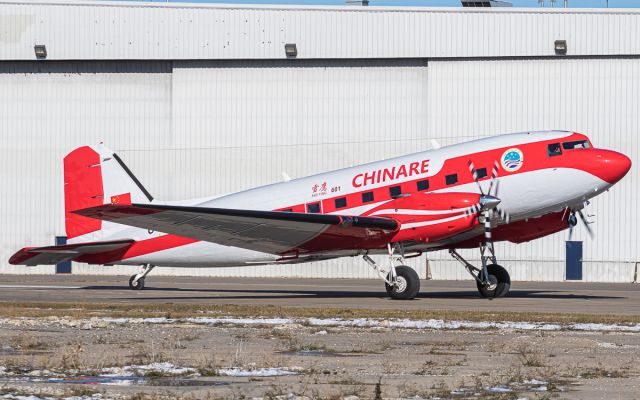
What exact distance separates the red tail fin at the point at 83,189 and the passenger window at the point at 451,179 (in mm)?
11047

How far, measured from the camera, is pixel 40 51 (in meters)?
52.9

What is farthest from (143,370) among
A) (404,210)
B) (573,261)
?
(573,261)

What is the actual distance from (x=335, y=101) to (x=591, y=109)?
12501 mm

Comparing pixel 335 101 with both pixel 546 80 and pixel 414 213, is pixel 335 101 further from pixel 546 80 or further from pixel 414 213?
pixel 414 213

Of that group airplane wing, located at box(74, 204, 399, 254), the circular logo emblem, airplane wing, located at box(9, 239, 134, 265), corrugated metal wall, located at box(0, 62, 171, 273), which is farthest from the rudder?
corrugated metal wall, located at box(0, 62, 171, 273)

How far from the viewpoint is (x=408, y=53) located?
50.9m

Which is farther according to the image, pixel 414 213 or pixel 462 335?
pixel 414 213

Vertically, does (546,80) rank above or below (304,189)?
above

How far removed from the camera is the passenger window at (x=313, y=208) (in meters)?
30.1

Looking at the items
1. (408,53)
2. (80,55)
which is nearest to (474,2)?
(408,53)

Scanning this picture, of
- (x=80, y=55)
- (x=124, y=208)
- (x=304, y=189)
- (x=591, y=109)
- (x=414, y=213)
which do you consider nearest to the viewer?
(x=124, y=208)

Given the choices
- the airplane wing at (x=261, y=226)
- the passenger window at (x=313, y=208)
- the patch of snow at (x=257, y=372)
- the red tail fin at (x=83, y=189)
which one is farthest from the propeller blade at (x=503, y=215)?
the patch of snow at (x=257, y=372)

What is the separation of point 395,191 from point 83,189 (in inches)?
400

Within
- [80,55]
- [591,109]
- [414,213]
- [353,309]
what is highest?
[80,55]
